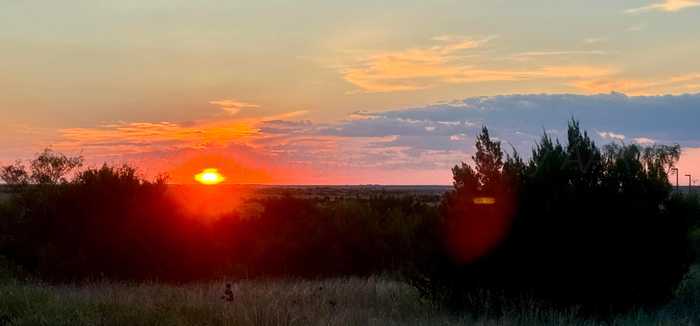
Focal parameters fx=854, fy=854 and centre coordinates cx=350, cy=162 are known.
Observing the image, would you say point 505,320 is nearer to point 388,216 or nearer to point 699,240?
point 388,216

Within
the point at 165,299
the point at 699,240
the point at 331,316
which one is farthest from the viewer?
the point at 699,240

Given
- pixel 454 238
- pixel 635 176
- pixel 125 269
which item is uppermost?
pixel 635 176

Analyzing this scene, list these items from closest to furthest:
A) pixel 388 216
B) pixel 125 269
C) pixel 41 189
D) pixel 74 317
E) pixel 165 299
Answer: pixel 74 317
pixel 165 299
pixel 125 269
pixel 41 189
pixel 388 216

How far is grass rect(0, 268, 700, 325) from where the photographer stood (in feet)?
35.4

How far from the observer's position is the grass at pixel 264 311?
1080 centimetres

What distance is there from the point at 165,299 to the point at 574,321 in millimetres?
5931

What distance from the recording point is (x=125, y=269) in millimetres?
20125

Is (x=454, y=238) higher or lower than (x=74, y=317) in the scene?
higher

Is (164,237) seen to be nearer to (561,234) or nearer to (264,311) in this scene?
(264,311)

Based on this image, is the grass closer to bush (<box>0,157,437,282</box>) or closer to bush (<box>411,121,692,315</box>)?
bush (<box>411,121,692,315</box>)

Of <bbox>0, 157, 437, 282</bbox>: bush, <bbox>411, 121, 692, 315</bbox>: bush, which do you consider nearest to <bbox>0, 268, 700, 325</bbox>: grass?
<bbox>411, 121, 692, 315</bbox>: bush

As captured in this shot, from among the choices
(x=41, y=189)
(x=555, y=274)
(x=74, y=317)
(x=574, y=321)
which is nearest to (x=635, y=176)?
(x=555, y=274)

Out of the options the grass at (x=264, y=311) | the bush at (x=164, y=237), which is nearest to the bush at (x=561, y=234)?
the grass at (x=264, y=311)

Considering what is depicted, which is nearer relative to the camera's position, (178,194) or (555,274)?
(555,274)
